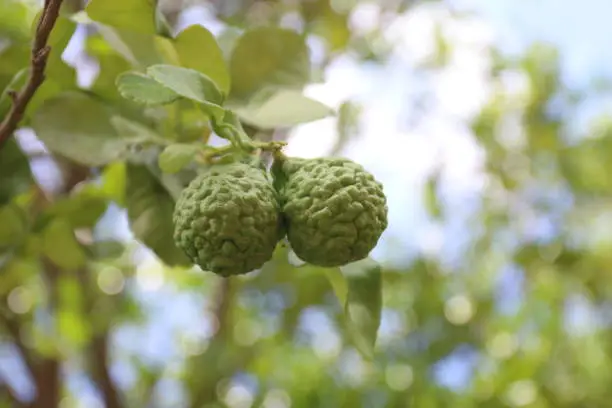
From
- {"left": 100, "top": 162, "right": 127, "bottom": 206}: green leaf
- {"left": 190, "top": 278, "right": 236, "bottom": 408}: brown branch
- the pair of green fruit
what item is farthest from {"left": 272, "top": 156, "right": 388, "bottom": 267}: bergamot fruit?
{"left": 190, "top": 278, "right": 236, "bottom": 408}: brown branch

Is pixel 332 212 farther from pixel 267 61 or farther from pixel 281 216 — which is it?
pixel 267 61

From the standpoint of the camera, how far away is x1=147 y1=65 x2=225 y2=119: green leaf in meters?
0.46

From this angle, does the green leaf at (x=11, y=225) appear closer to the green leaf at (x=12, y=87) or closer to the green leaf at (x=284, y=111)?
the green leaf at (x=12, y=87)

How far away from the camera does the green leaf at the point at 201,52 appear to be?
56cm

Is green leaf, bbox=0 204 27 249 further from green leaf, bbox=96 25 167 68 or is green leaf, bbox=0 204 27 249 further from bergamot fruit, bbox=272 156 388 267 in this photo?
bergamot fruit, bbox=272 156 388 267

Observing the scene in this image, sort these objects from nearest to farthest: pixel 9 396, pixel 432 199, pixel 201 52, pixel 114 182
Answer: pixel 201 52
pixel 114 182
pixel 9 396
pixel 432 199

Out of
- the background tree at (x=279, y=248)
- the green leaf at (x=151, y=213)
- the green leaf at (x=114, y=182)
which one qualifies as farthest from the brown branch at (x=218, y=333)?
the green leaf at (x=151, y=213)

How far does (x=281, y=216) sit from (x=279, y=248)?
0.39 m

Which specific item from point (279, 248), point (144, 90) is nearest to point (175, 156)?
point (144, 90)

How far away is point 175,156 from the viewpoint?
532 millimetres

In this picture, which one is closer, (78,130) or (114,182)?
(78,130)

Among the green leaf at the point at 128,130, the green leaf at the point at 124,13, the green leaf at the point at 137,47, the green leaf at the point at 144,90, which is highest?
the green leaf at the point at 124,13

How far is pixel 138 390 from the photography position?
1639 millimetres

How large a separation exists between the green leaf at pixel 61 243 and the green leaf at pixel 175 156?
0.78 feet
